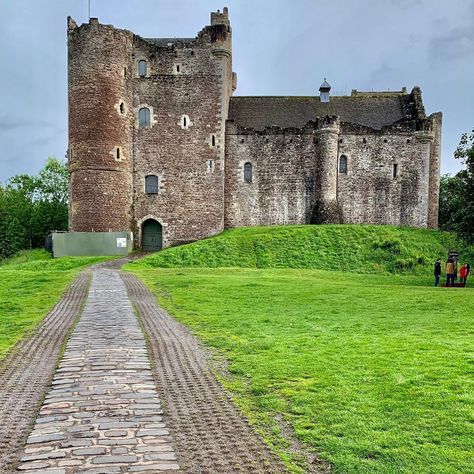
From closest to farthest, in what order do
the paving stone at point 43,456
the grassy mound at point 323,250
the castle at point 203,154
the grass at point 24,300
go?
the paving stone at point 43,456 → the grass at point 24,300 → the grassy mound at point 323,250 → the castle at point 203,154

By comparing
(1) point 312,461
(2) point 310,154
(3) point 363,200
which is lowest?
(1) point 312,461

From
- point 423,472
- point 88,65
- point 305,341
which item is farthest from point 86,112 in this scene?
point 423,472

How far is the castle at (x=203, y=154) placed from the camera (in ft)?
132

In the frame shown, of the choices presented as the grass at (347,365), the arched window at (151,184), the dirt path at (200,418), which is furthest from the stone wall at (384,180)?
the dirt path at (200,418)

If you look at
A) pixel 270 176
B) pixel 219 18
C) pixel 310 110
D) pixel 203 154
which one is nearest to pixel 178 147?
pixel 203 154

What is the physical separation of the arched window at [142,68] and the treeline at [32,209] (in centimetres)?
2809

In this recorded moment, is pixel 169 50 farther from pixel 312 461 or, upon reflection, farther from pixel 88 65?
pixel 312 461

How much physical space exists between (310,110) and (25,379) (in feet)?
139

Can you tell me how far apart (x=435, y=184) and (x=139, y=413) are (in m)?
43.0

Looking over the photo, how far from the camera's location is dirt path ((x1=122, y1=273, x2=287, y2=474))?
603 cm

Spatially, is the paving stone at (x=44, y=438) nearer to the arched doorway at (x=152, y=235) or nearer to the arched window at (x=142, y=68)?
the arched doorway at (x=152, y=235)

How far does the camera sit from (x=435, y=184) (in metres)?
46.2

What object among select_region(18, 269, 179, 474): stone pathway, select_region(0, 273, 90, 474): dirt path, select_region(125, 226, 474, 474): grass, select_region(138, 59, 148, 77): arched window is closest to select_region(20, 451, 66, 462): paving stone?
select_region(18, 269, 179, 474): stone pathway

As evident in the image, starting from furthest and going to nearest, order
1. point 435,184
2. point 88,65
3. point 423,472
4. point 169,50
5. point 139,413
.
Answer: point 435,184
point 169,50
point 88,65
point 139,413
point 423,472
